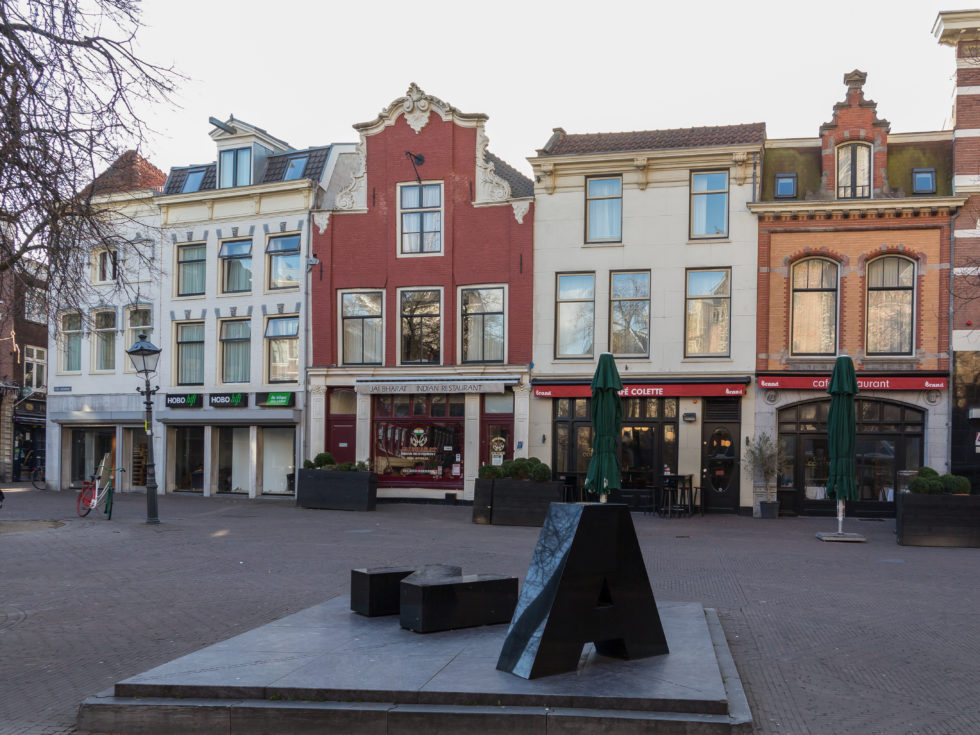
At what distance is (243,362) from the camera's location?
28234mm

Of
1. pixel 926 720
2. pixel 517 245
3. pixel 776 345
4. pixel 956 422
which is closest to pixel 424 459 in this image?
pixel 517 245

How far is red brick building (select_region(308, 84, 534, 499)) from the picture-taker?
25203 millimetres

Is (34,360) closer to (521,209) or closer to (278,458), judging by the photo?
(278,458)

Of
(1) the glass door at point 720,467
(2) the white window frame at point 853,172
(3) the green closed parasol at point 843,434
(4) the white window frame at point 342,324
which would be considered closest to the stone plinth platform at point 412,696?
(3) the green closed parasol at point 843,434

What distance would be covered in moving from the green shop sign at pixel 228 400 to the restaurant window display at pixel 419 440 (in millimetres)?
4466

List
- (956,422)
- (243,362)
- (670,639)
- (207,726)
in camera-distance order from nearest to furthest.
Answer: (207,726), (670,639), (956,422), (243,362)

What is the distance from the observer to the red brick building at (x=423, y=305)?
25.2m

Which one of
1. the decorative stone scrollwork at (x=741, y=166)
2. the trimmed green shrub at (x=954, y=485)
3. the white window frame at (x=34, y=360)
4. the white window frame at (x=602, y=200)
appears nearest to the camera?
the trimmed green shrub at (x=954, y=485)

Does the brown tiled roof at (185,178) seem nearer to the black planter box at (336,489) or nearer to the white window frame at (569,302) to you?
the black planter box at (336,489)

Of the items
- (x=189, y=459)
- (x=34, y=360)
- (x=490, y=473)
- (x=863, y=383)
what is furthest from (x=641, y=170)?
(x=34, y=360)

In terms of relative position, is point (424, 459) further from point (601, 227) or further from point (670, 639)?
point (670, 639)

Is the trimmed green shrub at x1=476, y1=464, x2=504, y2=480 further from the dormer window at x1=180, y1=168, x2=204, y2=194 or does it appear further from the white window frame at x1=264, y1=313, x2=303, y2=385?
the dormer window at x1=180, y1=168, x2=204, y2=194

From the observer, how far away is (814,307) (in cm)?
2312

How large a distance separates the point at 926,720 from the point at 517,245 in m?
20.2
